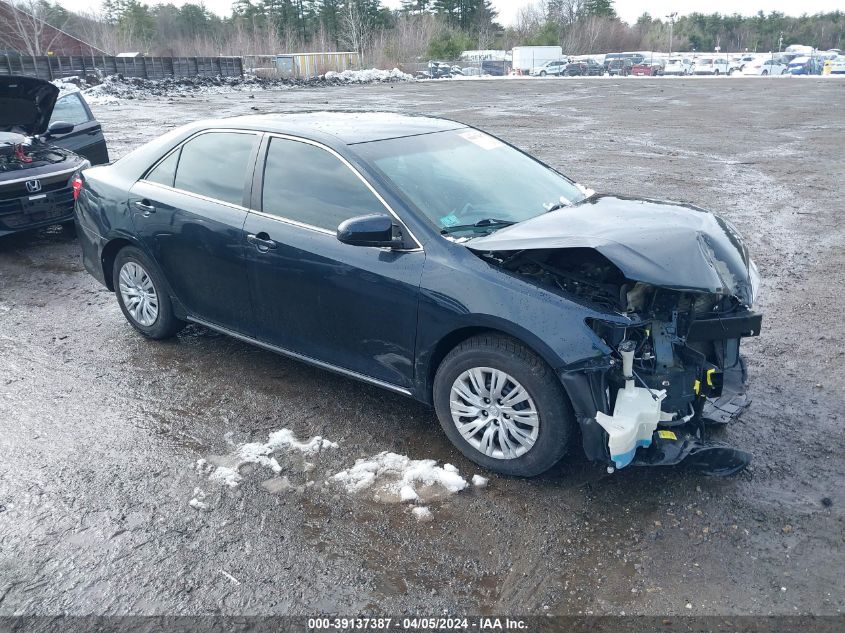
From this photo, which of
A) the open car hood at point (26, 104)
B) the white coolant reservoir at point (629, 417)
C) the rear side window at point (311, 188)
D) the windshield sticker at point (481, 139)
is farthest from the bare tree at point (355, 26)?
the white coolant reservoir at point (629, 417)

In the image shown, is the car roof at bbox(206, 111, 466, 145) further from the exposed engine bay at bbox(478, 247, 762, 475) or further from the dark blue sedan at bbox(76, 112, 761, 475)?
the exposed engine bay at bbox(478, 247, 762, 475)

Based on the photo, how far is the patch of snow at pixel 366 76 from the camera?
163 ft

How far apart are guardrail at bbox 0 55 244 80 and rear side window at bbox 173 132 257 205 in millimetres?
33695

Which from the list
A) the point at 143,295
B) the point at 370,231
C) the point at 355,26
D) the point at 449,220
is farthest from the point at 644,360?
the point at 355,26

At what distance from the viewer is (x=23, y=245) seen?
8.45m

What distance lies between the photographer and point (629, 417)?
3254 millimetres

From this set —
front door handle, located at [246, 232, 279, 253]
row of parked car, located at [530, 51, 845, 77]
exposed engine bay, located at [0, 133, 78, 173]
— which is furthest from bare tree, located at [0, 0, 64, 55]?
front door handle, located at [246, 232, 279, 253]

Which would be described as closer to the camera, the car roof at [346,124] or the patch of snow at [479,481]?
the patch of snow at [479,481]

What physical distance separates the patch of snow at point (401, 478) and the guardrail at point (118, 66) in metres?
35.9

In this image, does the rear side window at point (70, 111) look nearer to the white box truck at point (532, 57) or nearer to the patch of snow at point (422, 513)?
the patch of snow at point (422, 513)

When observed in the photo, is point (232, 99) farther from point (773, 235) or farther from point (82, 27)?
point (82, 27)

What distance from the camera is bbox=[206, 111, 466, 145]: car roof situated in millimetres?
4395

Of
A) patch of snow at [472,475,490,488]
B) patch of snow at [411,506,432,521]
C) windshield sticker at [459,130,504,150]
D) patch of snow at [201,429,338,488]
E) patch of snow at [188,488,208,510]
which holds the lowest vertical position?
patch of snow at [411,506,432,521]

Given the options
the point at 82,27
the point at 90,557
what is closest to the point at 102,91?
the point at 90,557
